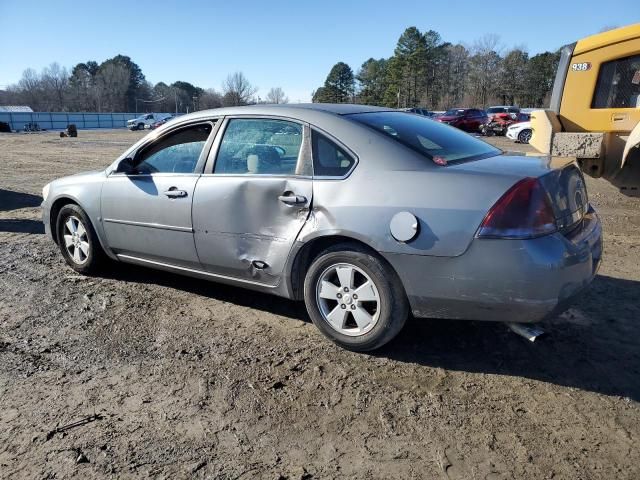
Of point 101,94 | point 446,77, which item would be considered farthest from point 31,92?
point 446,77

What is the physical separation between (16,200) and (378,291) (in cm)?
846

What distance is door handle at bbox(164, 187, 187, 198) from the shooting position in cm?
409

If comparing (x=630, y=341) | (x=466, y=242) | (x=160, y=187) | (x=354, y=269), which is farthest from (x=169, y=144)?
(x=630, y=341)

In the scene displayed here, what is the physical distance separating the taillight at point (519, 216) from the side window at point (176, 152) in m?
2.36

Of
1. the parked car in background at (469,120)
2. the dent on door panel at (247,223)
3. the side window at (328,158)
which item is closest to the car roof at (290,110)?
the side window at (328,158)

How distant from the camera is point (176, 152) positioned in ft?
14.3

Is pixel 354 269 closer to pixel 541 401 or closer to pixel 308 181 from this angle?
pixel 308 181

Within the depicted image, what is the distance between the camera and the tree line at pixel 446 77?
2773 inches

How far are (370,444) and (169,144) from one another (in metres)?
3.00

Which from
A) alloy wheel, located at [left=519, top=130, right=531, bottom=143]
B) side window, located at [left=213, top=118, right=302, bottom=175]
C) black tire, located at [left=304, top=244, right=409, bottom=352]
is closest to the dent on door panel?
side window, located at [left=213, top=118, right=302, bottom=175]

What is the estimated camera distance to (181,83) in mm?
111188

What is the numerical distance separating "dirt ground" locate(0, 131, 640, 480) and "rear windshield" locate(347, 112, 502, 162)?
1275mm

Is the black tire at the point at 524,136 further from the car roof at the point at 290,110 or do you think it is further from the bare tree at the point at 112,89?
the bare tree at the point at 112,89

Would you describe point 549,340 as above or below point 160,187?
below
